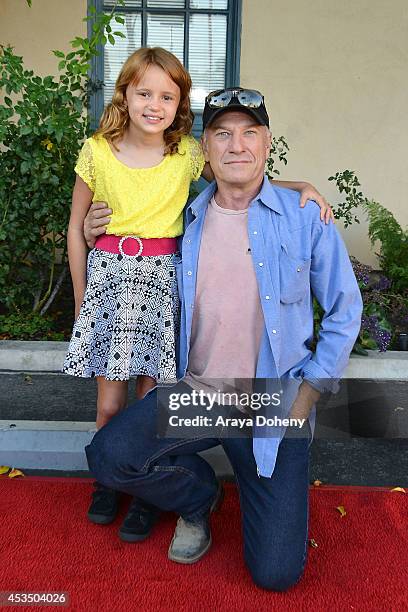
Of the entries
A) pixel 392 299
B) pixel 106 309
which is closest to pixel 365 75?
pixel 392 299

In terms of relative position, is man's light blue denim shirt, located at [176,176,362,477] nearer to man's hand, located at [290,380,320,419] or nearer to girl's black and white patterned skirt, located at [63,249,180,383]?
man's hand, located at [290,380,320,419]

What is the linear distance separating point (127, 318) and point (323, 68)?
3935mm

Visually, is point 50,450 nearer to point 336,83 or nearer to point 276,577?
point 276,577

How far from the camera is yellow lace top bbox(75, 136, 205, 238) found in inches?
101

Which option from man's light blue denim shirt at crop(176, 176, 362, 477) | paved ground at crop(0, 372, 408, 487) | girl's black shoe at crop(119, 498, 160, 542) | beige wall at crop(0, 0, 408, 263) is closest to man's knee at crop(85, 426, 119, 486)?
girl's black shoe at crop(119, 498, 160, 542)

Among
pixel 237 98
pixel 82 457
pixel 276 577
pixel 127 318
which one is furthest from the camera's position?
pixel 82 457

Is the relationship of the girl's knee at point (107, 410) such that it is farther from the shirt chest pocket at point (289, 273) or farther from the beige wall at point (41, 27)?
the beige wall at point (41, 27)

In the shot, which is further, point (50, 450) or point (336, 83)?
point (336, 83)

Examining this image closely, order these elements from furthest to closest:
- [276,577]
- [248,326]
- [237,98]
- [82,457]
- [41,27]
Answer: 1. [41,27]
2. [82,457]
3. [248,326]
4. [237,98]
5. [276,577]

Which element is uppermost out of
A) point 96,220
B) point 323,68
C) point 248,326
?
point 323,68

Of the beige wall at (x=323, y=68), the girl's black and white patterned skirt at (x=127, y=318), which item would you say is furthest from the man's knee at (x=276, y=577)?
the beige wall at (x=323, y=68)

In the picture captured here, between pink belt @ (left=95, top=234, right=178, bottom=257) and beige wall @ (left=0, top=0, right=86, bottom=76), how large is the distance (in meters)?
3.57

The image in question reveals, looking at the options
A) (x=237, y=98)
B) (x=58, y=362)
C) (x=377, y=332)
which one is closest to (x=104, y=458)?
(x=237, y=98)

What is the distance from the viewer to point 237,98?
92.5 inches
